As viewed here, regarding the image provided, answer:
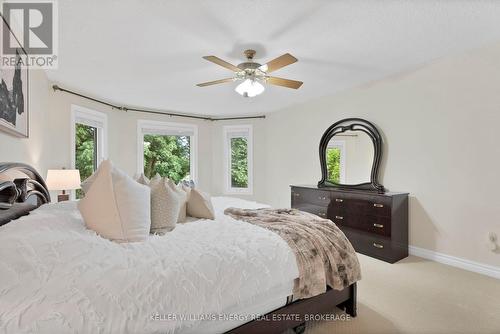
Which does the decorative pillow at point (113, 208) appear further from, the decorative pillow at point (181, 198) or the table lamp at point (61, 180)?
the table lamp at point (61, 180)

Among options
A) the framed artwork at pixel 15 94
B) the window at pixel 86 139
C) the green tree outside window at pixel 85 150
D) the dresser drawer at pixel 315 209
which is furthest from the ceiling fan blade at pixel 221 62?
the green tree outside window at pixel 85 150

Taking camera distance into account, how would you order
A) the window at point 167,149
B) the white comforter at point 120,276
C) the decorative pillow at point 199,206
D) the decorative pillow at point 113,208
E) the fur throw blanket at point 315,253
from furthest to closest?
the window at point 167,149, the decorative pillow at point 199,206, the fur throw blanket at point 315,253, the decorative pillow at point 113,208, the white comforter at point 120,276

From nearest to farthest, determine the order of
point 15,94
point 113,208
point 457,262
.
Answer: point 113,208
point 15,94
point 457,262

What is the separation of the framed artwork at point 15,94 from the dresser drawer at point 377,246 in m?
3.61

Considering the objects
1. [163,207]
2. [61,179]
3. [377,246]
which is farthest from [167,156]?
[377,246]

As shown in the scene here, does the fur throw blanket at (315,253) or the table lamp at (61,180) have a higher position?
the table lamp at (61,180)

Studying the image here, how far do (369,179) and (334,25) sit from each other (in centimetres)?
215

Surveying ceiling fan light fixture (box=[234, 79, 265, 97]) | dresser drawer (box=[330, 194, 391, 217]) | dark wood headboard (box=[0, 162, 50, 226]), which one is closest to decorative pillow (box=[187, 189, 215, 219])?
dark wood headboard (box=[0, 162, 50, 226])

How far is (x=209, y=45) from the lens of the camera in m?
2.43

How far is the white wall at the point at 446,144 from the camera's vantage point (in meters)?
2.54

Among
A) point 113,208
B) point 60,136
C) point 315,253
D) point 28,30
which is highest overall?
point 28,30

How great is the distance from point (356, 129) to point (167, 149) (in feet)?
11.9

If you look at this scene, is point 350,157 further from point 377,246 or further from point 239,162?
point 239,162

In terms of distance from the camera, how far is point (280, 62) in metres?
2.27
